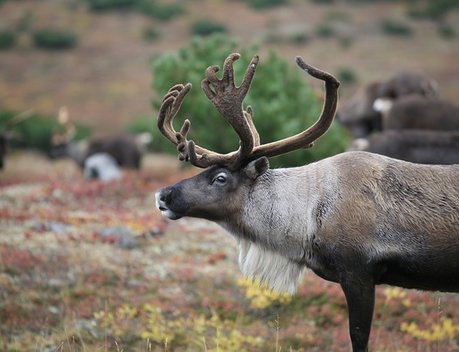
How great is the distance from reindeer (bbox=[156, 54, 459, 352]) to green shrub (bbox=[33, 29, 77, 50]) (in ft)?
Answer: 126

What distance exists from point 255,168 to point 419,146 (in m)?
4.94

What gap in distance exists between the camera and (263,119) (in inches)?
576

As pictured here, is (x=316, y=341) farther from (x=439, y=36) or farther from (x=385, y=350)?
(x=439, y=36)

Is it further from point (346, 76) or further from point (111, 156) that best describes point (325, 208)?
point (346, 76)

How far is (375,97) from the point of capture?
647 inches

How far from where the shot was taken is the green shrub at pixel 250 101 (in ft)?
48.2

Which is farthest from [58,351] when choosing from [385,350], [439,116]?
[439,116]

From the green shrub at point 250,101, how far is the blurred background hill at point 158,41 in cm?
1713

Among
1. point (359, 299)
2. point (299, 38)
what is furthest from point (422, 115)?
point (299, 38)

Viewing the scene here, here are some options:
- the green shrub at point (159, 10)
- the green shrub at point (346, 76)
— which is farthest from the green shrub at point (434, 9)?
the green shrub at point (159, 10)

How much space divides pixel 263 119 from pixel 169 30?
1218 inches

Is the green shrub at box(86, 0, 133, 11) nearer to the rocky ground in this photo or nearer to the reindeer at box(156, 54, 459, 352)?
the rocky ground

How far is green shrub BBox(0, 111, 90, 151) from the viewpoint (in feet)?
88.5

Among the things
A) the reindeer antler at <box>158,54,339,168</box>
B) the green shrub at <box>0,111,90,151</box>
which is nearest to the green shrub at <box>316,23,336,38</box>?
the green shrub at <box>0,111,90,151</box>
